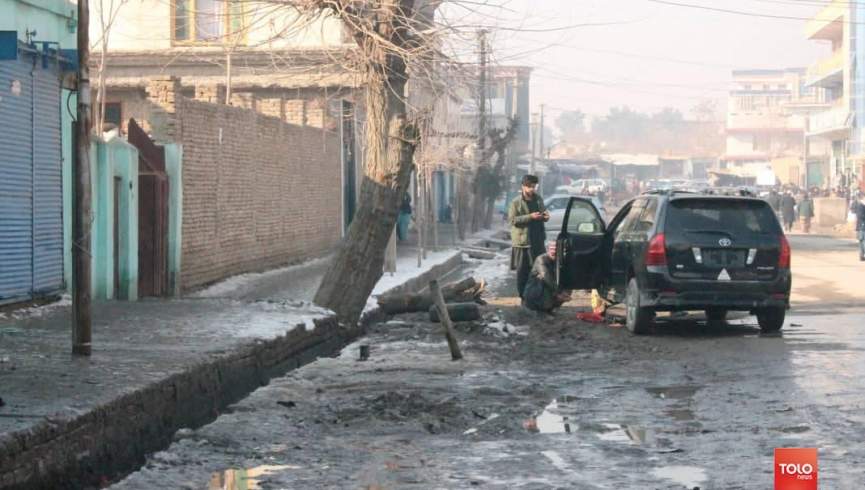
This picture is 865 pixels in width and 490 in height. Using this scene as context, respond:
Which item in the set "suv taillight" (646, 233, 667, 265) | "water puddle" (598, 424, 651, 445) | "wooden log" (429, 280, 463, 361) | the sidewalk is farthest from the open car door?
"water puddle" (598, 424, 651, 445)

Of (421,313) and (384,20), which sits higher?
(384,20)

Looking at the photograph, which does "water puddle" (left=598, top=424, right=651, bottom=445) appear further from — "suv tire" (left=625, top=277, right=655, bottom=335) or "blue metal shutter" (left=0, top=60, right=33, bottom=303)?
"blue metal shutter" (left=0, top=60, right=33, bottom=303)

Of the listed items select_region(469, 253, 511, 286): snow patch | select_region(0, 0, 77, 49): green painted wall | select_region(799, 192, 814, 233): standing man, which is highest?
select_region(0, 0, 77, 49): green painted wall

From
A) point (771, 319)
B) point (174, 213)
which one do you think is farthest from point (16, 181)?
point (771, 319)

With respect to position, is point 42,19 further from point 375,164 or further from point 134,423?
point 134,423

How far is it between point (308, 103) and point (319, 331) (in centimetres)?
1868

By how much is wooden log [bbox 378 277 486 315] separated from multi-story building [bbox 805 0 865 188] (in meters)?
50.5

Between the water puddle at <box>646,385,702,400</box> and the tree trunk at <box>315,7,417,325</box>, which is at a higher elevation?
the tree trunk at <box>315,7,417,325</box>

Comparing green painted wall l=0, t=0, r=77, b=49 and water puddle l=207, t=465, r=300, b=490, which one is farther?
green painted wall l=0, t=0, r=77, b=49

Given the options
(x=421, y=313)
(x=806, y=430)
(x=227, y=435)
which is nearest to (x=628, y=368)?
(x=806, y=430)

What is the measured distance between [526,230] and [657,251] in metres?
3.63

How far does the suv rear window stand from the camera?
51.1 feet

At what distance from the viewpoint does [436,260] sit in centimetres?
3017

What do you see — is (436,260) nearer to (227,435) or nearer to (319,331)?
(319,331)
